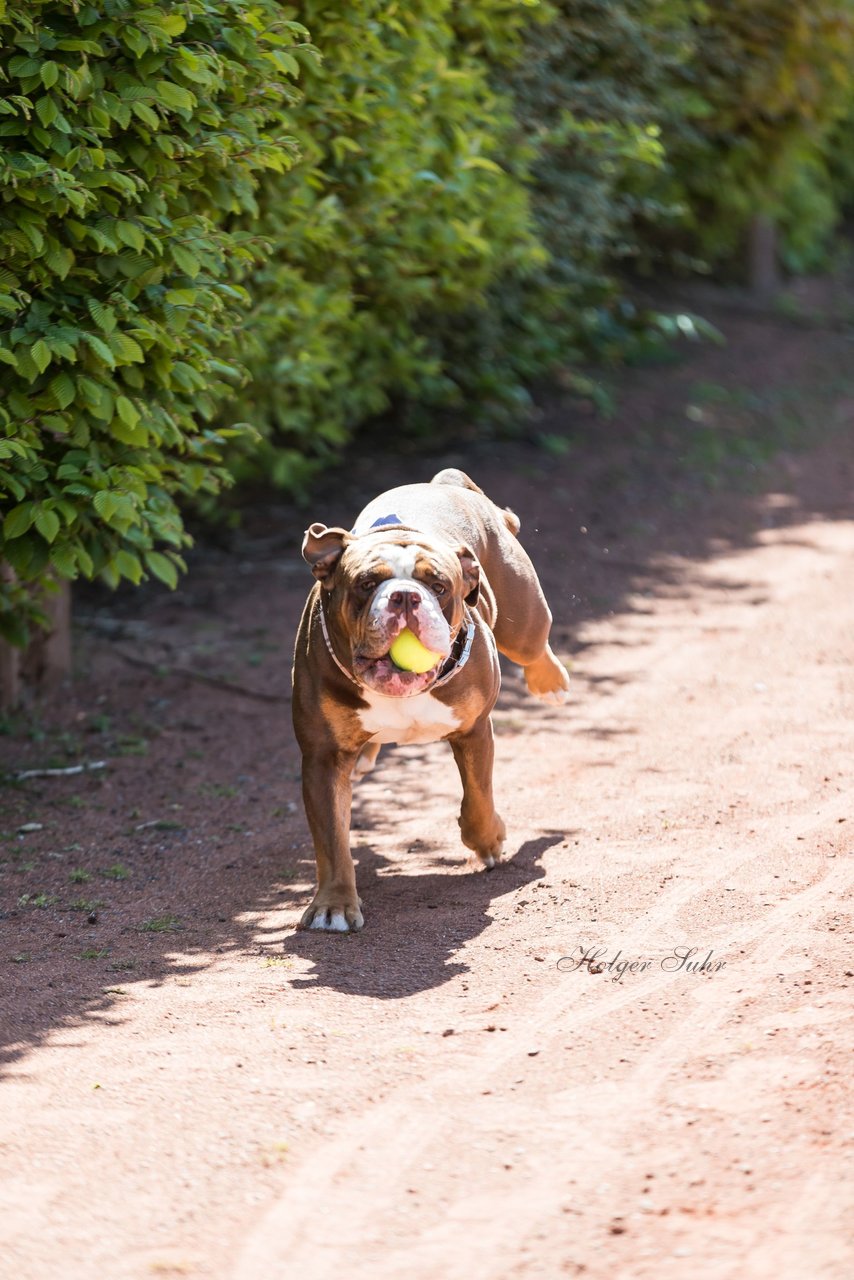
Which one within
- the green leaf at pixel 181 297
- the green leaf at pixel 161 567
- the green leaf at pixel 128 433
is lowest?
the green leaf at pixel 161 567

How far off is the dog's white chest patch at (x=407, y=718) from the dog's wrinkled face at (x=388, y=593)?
0.23 m

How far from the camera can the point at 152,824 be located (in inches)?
260

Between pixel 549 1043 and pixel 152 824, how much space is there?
3004 millimetres

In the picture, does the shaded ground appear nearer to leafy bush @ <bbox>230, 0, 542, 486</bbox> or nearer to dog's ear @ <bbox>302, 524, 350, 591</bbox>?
dog's ear @ <bbox>302, 524, 350, 591</bbox>

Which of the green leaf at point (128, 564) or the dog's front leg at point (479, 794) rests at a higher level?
the green leaf at point (128, 564)

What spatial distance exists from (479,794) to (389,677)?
94 cm

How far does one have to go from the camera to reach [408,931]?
16.6ft

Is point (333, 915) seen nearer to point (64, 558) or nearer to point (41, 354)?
point (64, 558)

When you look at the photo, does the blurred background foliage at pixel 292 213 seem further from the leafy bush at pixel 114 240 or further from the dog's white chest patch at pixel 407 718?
the dog's white chest patch at pixel 407 718

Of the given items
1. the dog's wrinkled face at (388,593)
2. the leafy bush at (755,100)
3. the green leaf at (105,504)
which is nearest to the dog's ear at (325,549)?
the dog's wrinkled face at (388,593)

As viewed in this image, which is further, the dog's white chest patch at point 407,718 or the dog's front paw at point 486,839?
the dog's front paw at point 486,839

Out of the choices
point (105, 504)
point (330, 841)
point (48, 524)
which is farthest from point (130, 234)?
point (330, 841)

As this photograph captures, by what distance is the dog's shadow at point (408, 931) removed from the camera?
4.62 meters

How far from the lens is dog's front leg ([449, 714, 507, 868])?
5.39m
